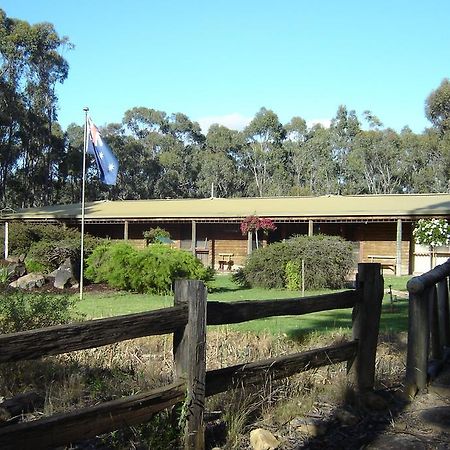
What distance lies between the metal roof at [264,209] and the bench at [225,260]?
2266 mm

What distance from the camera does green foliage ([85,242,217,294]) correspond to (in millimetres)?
15938

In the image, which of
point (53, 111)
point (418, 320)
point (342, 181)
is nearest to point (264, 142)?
point (342, 181)

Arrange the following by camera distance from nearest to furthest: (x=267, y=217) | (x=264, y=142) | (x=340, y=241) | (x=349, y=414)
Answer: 1. (x=349, y=414)
2. (x=340, y=241)
3. (x=267, y=217)
4. (x=264, y=142)

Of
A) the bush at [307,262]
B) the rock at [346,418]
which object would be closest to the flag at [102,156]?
the bush at [307,262]

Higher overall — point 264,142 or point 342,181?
point 264,142

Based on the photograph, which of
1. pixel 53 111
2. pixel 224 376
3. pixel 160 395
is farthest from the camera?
pixel 53 111

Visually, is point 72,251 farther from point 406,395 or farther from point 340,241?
point 406,395

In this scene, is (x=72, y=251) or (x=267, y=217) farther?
(x=267, y=217)

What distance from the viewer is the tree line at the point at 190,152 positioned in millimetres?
45125

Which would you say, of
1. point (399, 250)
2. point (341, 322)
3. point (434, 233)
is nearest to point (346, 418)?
A: point (341, 322)

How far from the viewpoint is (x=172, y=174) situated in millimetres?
65375

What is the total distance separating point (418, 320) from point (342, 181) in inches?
2323

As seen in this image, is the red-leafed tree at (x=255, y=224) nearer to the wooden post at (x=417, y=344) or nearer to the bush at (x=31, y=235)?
the bush at (x=31, y=235)

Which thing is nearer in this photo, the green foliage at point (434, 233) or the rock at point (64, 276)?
the rock at point (64, 276)
